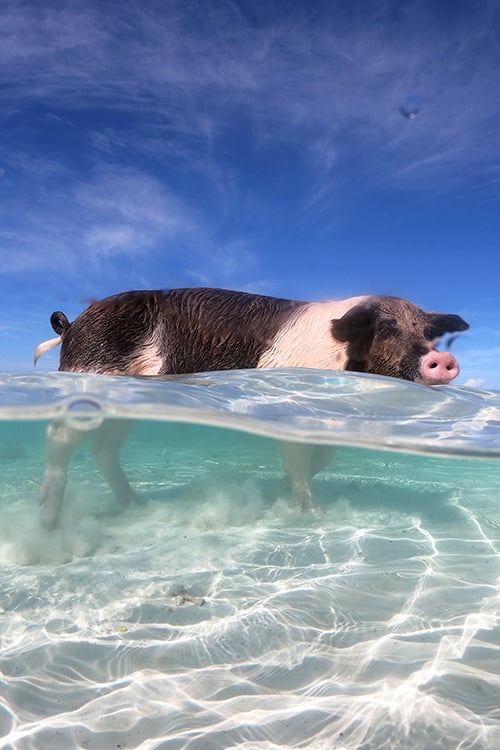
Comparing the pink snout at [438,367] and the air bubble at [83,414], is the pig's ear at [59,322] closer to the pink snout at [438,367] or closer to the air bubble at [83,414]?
the air bubble at [83,414]

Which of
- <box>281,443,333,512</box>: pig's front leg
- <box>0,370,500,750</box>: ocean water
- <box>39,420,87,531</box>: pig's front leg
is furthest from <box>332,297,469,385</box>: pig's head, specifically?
→ <box>39,420,87,531</box>: pig's front leg

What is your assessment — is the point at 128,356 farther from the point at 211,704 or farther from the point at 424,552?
the point at 424,552

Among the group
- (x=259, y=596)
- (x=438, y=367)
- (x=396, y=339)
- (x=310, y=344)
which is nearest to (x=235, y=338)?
(x=310, y=344)

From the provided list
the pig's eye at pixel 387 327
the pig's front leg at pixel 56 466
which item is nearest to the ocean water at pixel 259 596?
the pig's front leg at pixel 56 466

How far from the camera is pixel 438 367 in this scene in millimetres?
5211

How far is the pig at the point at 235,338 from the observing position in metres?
5.30

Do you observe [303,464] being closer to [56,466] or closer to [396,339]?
[396,339]

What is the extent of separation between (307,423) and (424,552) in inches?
78.1

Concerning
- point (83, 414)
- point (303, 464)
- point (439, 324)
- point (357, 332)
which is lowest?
point (303, 464)

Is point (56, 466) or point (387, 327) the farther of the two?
point (387, 327)

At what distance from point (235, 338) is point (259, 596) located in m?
2.77

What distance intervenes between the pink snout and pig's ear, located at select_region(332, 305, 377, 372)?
2.19ft

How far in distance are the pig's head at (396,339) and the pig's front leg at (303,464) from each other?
56.9 inches

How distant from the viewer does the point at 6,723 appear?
8.20 feet
